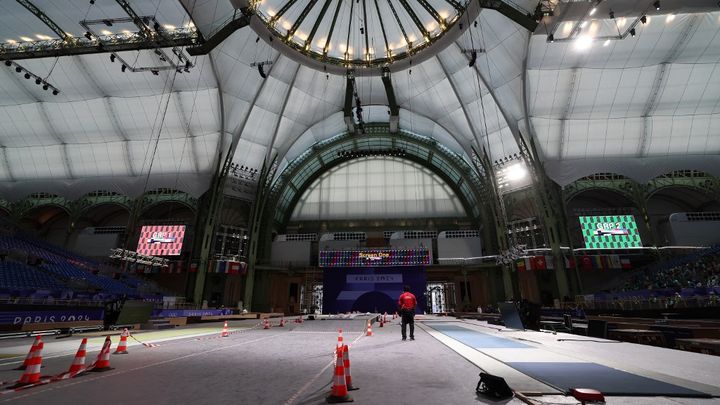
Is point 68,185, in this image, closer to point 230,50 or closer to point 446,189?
point 230,50

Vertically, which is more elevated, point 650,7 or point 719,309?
point 650,7

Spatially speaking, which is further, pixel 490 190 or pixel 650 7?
pixel 490 190

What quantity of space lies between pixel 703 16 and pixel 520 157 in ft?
53.2

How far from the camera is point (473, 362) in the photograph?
6094 mm

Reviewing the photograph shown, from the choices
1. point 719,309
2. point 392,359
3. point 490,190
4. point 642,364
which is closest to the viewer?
point 642,364

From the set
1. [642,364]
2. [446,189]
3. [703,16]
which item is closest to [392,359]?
[642,364]

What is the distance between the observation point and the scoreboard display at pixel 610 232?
32406 millimetres

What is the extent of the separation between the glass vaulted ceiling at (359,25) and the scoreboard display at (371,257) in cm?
2129

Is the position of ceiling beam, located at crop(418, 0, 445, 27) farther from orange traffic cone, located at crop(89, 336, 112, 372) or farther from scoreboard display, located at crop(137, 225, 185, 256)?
scoreboard display, located at crop(137, 225, 185, 256)

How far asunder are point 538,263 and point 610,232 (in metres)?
8.92

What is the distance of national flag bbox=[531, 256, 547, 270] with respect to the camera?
1229 inches

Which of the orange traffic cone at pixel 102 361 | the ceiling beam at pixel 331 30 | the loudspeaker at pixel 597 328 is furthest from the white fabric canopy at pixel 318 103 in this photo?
the orange traffic cone at pixel 102 361

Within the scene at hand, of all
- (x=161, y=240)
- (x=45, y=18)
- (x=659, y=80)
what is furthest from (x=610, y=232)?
(x=45, y=18)

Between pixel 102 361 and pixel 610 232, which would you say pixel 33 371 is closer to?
pixel 102 361
